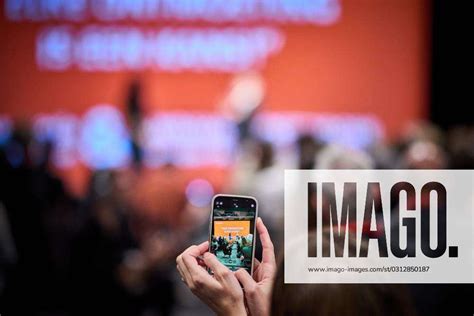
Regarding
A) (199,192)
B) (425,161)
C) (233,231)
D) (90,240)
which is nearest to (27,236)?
(90,240)

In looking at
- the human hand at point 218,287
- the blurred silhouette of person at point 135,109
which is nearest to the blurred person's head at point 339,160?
the human hand at point 218,287

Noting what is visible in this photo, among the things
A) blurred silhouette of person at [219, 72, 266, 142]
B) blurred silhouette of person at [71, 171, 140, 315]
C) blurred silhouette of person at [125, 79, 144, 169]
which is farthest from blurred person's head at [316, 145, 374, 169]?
blurred silhouette of person at [219, 72, 266, 142]

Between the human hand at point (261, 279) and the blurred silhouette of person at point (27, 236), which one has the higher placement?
the human hand at point (261, 279)

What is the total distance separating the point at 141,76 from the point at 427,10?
5.12 ft

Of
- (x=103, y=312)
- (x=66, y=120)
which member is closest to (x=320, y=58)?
(x=66, y=120)

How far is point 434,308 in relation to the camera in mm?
1394

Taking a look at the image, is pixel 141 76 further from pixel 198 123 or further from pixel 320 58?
pixel 320 58

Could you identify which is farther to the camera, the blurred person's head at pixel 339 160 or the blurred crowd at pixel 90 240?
the blurred crowd at pixel 90 240

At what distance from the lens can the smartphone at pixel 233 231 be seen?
3.67 ft

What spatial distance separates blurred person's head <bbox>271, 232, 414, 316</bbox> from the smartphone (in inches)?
6.0

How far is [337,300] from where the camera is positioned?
0.92 meters

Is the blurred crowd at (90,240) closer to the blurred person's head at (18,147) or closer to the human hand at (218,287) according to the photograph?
the blurred person's head at (18,147)

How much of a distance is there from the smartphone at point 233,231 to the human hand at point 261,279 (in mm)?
14

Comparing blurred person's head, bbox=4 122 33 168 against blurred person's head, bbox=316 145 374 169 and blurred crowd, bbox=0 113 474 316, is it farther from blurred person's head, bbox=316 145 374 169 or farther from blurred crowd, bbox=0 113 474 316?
blurred person's head, bbox=316 145 374 169
